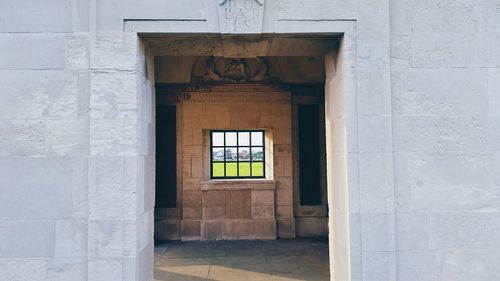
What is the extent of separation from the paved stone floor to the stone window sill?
42.4 inches

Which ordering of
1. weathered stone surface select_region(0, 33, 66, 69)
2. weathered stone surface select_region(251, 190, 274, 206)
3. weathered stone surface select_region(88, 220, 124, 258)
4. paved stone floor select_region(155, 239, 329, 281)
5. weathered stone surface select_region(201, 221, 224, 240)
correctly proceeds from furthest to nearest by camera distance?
1. weathered stone surface select_region(251, 190, 274, 206)
2. weathered stone surface select_region(201, 221, 224, 240)
3. paved stone floor select_region(155, 239, 329, 281)
4. weathered stone surface select_region(0, 33, 66, 69)
5. weathered stone surface select_region(88, 220, 124, 258)

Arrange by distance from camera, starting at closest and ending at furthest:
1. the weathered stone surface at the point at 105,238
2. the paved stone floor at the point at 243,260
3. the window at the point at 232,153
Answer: the weathered stone surface at the point at 105,238
the paved stone floor at the point at 243,260
the window at the point at 232,153

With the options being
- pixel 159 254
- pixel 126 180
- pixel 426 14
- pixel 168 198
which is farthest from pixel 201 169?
pixel 426 14

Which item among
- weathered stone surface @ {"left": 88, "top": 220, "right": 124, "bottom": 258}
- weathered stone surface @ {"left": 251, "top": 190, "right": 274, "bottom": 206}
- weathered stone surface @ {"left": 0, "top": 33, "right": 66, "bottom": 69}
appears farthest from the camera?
weathered stone surface @ {"left": 251, "top": 190, "right": 274, "bottom": 206}

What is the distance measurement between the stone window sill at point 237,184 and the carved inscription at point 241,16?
16.5 feet

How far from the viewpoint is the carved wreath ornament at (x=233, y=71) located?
7.50 m

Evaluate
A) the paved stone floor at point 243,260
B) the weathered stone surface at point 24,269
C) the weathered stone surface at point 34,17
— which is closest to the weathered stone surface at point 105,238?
the weathered stone surface at point 24,269

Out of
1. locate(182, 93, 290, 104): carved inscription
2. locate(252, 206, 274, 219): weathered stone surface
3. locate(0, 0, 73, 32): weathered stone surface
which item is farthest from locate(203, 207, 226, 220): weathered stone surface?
locate(0, 0, 73, 32): weathered stone surface

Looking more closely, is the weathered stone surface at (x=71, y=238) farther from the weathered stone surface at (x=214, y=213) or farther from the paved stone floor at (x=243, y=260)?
the weathered stone surface at (x=214, y=213)

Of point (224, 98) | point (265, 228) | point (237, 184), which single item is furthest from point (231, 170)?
point (224, 98)

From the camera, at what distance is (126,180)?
8.50 ft

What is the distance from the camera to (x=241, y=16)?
2.66 metres

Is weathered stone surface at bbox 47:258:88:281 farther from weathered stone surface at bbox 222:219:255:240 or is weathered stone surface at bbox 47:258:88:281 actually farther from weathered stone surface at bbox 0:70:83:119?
weathered stone surface at bbox 222:219:255:240

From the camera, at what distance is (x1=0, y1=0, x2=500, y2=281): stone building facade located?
2.59 metres
